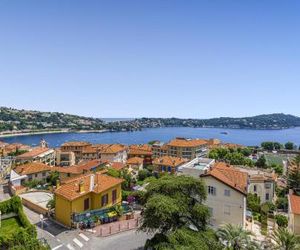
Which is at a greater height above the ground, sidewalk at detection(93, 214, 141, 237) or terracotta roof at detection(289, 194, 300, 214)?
terracotta roof at detection(289, 194, 300, 214)

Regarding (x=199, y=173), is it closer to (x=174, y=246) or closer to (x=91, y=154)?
(x=174, y=246)

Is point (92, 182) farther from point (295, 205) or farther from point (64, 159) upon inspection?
point (64, 159)

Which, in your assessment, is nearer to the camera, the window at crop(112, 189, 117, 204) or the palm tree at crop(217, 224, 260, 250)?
the palm tree at crop(217, 224, 260, 250)

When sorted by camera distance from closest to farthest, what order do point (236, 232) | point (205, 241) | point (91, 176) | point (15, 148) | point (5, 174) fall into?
point (205, 241), point (236, 232), point (91, 176), point (5, 174), point (15, 148)

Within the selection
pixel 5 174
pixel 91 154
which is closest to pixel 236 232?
pixel 5 174

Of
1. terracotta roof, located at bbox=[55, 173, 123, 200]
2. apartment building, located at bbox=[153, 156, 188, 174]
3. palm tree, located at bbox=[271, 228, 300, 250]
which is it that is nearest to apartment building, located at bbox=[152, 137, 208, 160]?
apartment building, located at bbox=[153, 156, 188, 174]

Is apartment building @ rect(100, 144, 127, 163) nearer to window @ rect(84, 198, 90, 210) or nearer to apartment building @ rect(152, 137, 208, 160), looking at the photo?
apartment building @ rect(152, 137, 208, 160)
